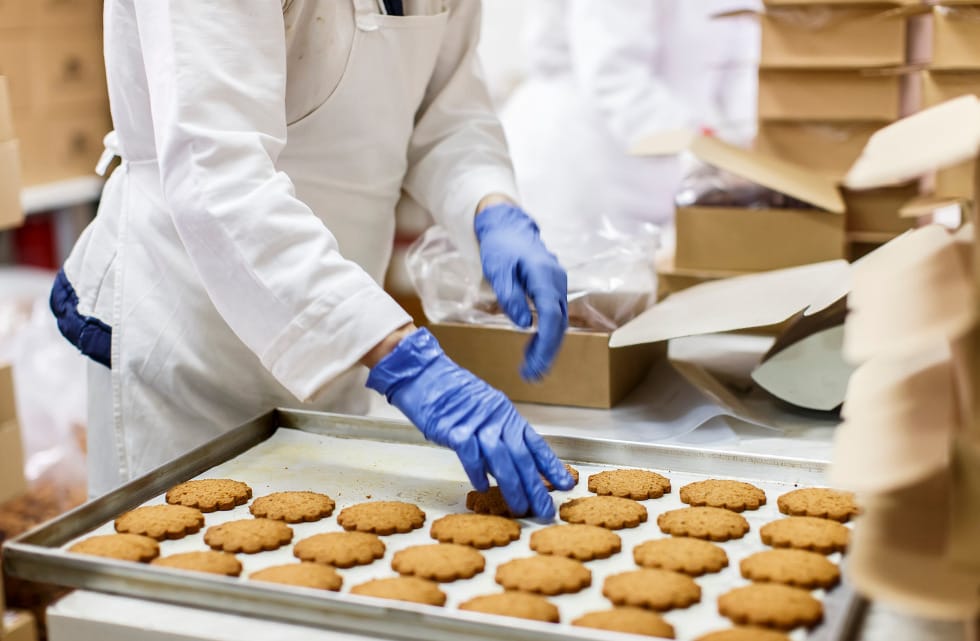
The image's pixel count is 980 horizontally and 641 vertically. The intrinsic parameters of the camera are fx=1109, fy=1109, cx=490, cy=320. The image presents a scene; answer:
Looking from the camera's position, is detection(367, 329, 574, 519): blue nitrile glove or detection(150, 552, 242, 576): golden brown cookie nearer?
detection(150, 552, 242, 576): golden brown cookie

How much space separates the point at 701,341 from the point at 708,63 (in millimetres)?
1674

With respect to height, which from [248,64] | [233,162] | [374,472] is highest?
[248,64]

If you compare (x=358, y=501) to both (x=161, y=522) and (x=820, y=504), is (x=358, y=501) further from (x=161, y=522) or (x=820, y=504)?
(x=820, y=504)

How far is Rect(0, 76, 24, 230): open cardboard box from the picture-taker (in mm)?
2121

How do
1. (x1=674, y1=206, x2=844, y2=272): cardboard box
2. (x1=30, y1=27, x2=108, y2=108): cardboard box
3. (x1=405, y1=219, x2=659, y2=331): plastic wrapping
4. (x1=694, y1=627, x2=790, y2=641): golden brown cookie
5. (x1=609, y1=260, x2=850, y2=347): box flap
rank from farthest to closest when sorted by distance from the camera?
(x1=30, y1=27, x2=108, y2=108): cardboard box → (x1=674, y1=206, x2=844, y2=272): cardboard box → (x1=405, y1=219, x2=659, y2=331): plastic wrapping → (x1=609, y1=260, x2=850, y2=347): box flap → (x1=694, y1=627, x2=790, y2=641): golden brown cookie

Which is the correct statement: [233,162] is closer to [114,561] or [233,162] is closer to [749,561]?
[114,561]

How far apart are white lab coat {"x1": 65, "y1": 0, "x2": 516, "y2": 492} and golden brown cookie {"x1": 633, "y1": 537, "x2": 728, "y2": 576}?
0.40 m

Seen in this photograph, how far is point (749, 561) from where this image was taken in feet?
3.82

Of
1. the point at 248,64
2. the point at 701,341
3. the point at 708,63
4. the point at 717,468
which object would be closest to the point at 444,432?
the point at 717,468

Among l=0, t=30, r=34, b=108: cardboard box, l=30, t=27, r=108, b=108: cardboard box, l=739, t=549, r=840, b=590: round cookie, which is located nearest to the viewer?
l=739, t=549, r=840, b=590: round cookie

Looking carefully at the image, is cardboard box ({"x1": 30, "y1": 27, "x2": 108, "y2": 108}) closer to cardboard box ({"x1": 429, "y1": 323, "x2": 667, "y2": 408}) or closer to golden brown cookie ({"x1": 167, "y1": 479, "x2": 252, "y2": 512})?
cardboard box ({"x1": 429, "y1": 323, "x2": 667, "y2": 408})

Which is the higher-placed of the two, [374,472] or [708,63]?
[708,63]

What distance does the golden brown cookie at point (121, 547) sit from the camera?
1176mm

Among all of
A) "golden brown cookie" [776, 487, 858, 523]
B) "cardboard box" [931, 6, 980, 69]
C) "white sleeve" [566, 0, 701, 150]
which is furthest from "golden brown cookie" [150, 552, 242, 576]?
"white sleeve" [566, 0, 701, 150]
